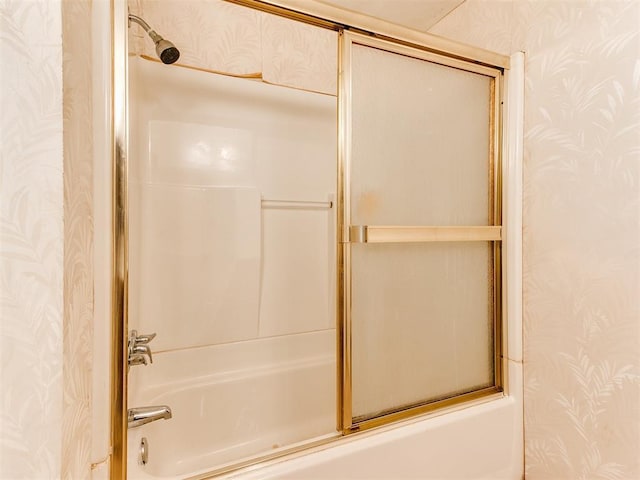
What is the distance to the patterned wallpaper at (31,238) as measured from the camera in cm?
43

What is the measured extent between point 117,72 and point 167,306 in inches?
40.2

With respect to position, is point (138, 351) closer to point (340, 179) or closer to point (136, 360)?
point (136, 360)

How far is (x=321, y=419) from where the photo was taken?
1826 millimetres

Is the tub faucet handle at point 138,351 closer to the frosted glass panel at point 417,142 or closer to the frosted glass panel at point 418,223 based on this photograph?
the frosted glass panel at point 418,223

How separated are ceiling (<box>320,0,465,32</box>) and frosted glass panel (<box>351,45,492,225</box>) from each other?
1.68 ft

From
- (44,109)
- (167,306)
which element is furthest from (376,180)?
(167,306)

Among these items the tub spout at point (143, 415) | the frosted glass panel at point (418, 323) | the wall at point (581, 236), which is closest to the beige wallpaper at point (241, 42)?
the wall at point (581, 236)

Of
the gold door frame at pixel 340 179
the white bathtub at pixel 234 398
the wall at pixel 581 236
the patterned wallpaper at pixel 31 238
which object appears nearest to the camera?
the patterned wallpaper at pixel 31 238

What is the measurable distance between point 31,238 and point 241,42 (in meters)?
1.48

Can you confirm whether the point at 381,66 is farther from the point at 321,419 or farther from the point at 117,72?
the point at 321,419

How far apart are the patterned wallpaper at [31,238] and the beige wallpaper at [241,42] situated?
3.49 ft

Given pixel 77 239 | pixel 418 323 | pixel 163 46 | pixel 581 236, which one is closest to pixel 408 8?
pixel 163 46

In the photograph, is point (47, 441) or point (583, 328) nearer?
point (47, 441)

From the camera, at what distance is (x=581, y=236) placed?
1095mm
